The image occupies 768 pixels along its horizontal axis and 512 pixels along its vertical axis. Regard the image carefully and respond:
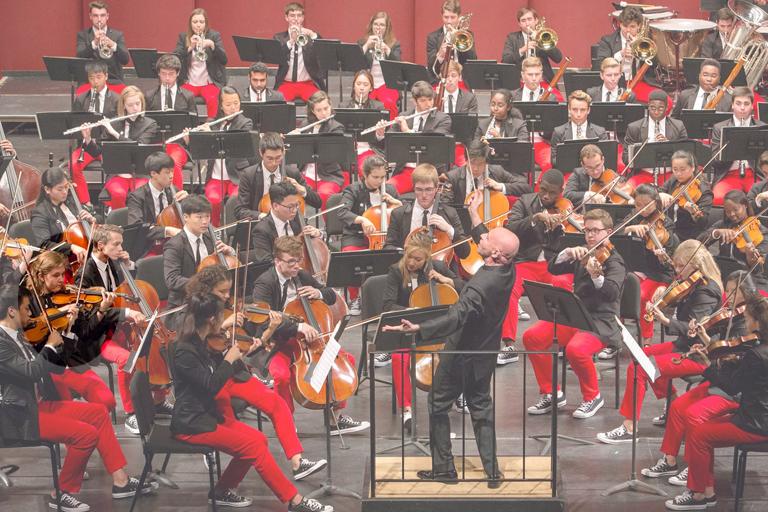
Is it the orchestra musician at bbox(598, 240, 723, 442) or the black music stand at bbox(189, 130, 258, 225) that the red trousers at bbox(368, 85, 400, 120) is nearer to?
the black music stand at bbox(189, 130, 258, 225)

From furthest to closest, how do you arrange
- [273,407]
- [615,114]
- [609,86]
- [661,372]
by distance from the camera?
[609,86]
[615,114]
[661,372]
[273,407]

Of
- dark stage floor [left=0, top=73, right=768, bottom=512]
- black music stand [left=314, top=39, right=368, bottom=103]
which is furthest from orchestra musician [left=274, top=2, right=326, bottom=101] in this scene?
dark stage floor [left=0, top=73, right=768, bottom=512]

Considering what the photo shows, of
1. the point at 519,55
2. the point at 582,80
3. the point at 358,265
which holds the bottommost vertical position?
the point at 358,265

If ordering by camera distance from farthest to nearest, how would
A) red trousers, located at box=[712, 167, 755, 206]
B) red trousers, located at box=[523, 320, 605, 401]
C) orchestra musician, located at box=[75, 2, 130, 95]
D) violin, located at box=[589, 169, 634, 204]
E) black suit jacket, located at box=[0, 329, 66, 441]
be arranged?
orchestra musician, located at box=[75, 2, 130, 95] < red trousers, located at box=[712, 167, 755, 206] < violin, located at box=[589, 169, 634, 204] < red trousers, located at box=[523, 320, 605, 401] < black suit jacket, located at box=[0, 329, 66, 441]

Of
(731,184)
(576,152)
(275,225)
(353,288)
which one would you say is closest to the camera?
(275,225)

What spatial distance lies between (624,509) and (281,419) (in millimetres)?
1899

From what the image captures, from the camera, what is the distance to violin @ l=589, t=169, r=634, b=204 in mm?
8789

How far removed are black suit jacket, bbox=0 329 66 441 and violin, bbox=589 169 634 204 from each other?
4330 millimetres

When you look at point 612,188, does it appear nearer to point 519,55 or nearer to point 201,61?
point 519,55

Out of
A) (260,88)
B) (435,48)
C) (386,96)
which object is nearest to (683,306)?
(260,88)

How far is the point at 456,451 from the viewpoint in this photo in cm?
687

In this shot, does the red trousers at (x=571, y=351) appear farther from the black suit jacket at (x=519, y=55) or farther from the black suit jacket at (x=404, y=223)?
the black suit jacket at (x=519, y=55)

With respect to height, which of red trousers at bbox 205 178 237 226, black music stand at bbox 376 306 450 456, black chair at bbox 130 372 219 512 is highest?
red trousers at bbox 205 178 237 226

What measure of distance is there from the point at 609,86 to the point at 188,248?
4924mm
